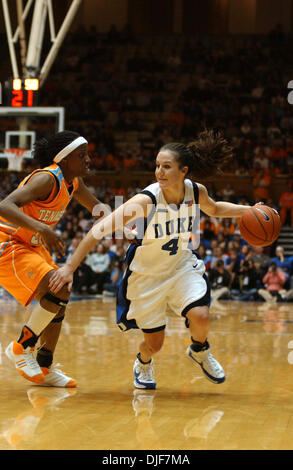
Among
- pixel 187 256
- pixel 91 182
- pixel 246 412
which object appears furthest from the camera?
pixel 91 182

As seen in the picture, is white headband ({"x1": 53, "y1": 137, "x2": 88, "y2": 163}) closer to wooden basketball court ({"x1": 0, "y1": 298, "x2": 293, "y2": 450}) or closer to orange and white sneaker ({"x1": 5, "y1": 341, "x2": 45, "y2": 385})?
orange and white sneaker ({"x1": 5, "y1": 341, "x2": 45, "y2": 385})

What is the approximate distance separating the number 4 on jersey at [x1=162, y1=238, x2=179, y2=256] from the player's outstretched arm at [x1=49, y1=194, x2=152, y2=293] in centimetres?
29

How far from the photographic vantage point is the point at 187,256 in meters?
4.64

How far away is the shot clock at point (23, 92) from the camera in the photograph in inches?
485

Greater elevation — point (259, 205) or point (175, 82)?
point (175, 82)

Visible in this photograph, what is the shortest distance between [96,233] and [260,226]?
1.18 metres

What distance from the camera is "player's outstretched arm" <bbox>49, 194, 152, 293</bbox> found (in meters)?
4.08

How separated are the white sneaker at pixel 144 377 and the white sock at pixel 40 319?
0.70m

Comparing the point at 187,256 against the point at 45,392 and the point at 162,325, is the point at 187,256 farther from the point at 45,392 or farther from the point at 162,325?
the point at 45,392

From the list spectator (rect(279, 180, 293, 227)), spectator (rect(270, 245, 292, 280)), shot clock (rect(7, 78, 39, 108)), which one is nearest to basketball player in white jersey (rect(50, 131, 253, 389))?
shot clock (rect(7, 78, 39, 108))

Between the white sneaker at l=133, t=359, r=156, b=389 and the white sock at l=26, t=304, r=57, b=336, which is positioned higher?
the white sock at l=26, t=304, r=57, b=336
